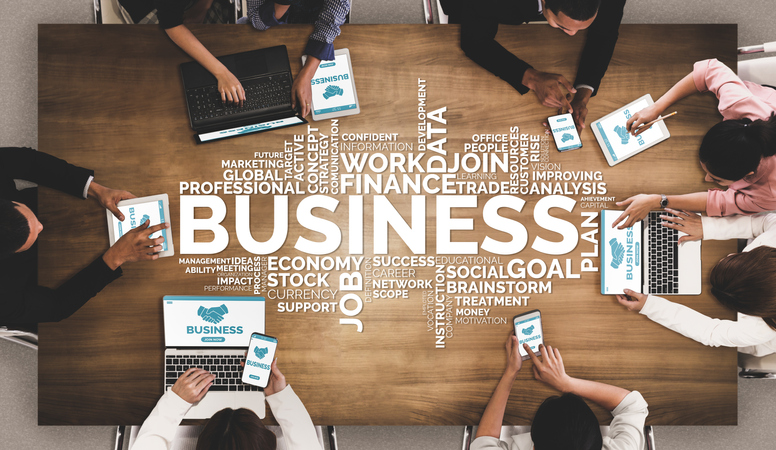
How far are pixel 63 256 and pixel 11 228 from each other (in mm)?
201

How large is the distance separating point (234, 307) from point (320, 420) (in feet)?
1.77

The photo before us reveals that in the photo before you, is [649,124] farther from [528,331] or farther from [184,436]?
[184,436]

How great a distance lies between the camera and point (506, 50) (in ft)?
5.19

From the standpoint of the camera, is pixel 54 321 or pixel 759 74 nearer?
pixel 54 321

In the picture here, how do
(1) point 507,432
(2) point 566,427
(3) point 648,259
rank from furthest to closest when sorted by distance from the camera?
1. (1) point 507,432
2. (3) point 648,259
3. (2) point 566,427

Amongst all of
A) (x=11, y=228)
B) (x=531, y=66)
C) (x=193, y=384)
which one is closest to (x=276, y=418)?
(x=193, y=384)

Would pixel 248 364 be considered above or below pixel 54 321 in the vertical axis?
below

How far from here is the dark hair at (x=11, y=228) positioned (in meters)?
1.43

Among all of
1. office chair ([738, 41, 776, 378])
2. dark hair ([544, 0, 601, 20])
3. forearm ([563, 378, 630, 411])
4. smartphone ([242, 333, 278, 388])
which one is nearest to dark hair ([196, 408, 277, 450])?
smartphone ([242, 333, 278, 388])

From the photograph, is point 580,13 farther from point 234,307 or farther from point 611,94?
point 234,307

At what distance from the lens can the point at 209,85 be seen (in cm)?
157

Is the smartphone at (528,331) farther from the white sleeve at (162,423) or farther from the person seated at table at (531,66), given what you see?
the white sleeve at (162,423)

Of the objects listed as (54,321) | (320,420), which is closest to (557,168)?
(320,420)

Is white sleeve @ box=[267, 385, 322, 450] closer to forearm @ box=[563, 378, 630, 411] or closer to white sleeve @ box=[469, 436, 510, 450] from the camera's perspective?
white sleeve @ box=[469, 436, 510, 450]
